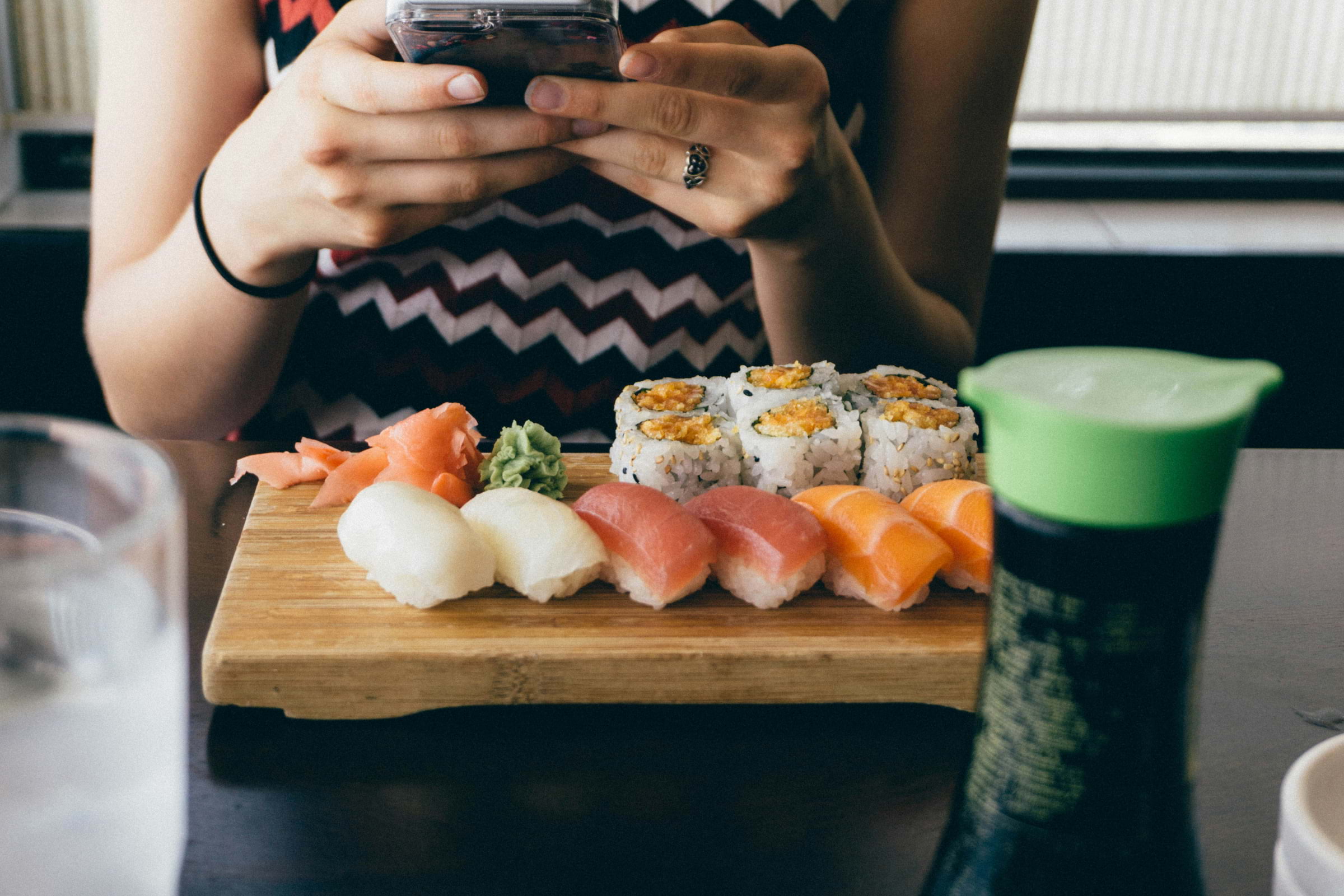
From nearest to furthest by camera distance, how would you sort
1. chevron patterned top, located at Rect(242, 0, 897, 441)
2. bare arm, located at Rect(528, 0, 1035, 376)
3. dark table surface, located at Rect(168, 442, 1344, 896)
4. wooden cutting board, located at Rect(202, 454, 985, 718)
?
dark table surface, located at Rect(168, 442, 1344, 896) → wooden cutting board, located at Rect(202, 454, 985, 718) → bare arm, located at Rect(528, 0, 1035, 376) → chevron patterned top, located at Rect(242, 0, 897, 441)

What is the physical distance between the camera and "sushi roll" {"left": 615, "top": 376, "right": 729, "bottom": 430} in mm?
1093

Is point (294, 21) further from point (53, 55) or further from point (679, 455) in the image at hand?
point (53, 55)

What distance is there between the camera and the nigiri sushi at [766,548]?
0.83 meters

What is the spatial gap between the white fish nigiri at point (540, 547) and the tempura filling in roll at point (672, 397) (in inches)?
10.2

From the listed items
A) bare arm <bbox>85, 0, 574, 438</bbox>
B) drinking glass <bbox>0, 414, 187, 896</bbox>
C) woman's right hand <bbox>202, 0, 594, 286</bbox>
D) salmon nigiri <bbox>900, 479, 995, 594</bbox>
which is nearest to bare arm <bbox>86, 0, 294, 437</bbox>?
bare arm <bbox>85, 0, 574, 438</bbox>

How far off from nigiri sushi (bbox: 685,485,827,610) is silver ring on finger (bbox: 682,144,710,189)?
323 mm

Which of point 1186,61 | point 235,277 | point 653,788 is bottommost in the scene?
point 653,788

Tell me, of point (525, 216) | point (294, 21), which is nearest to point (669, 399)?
point (525, 216)

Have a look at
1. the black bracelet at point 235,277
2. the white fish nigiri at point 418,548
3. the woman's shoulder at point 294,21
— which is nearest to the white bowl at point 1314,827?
the white fish nigiri at point 418,548

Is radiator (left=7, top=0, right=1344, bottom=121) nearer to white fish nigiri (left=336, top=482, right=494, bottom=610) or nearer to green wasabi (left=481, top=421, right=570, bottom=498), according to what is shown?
green wasabi (left=481, top=421, right=570, bottom=498)

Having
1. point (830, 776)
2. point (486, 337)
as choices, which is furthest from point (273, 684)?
point (486, 337)

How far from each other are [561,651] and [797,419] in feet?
1.30

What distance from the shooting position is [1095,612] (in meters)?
0.35

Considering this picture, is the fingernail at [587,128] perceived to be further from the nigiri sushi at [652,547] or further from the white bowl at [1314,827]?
the white bowl at [1314,827]
